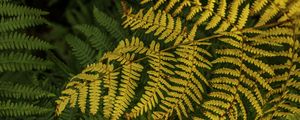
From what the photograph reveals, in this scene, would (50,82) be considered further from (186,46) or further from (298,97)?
(298,97)

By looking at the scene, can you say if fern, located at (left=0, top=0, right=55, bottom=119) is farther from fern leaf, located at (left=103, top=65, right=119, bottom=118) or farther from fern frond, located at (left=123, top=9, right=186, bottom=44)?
fern frond, located at (left=123, top=9, right=186, bottom=44)

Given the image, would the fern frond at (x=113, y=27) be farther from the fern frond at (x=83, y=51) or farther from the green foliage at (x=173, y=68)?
the fern frond at (x=83, y=51)

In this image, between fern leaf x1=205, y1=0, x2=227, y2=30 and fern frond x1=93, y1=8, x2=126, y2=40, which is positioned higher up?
fern leaf x1=205, y1=0, x2=227, y2=30

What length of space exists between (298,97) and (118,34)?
121 centimetres

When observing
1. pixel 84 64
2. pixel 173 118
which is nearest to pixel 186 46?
pixel 173 118

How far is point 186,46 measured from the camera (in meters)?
2.34

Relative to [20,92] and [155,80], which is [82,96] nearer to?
[155,80]

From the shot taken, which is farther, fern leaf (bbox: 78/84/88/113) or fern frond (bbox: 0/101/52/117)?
fern frond (bbox: 0/101/52/117)

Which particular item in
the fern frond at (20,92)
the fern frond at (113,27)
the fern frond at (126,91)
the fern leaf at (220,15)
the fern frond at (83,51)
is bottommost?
the fern frond at (20,92)

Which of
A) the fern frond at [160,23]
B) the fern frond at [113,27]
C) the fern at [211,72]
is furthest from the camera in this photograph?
the fern frond at [113,27]

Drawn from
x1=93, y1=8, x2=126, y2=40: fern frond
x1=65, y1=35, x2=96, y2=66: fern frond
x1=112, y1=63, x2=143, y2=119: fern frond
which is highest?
x1=93, y1=8, x2=126, y2=40: fern frond

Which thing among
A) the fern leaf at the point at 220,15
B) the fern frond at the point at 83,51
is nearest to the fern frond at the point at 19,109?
the fern frond at the point at 83,51

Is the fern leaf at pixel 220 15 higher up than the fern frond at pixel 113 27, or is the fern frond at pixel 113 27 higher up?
the fern leaf at pixel 220 15

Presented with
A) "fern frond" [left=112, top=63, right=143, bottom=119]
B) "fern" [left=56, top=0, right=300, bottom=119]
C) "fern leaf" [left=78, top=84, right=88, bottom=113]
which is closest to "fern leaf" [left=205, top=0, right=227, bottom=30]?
"fern" [left=56, top=0, right=300, bottom=119]
